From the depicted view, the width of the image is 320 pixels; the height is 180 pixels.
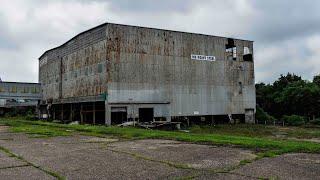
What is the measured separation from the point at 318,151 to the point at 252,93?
39233 millimetres

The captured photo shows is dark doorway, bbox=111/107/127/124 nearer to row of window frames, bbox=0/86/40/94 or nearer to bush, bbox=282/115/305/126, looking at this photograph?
bush, bbox=282/115/305/126

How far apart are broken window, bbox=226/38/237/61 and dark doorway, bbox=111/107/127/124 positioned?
1583 cm

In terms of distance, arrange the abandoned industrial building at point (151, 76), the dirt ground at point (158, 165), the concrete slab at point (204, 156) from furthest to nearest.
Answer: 1. the abandoned industrial building at point (151, 76)
2. the concrete slab at point (204, 156)
3. the dirt ground at point (158, 165)

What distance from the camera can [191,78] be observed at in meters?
43.7

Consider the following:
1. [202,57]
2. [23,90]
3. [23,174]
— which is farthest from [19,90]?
[23,174]

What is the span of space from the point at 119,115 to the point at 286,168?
31878 millimetres

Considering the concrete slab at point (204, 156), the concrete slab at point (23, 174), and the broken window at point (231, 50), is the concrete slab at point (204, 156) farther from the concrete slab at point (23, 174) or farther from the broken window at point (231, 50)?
the broken window at point (231, 50)

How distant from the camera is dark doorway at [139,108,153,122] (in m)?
41.0

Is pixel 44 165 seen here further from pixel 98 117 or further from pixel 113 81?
pixel 98 117

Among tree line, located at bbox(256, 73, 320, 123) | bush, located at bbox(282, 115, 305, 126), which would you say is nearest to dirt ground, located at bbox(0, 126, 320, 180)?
bush, located at bbox(282, 115, 305, 126)

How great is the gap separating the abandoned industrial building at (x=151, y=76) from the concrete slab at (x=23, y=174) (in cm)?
2774

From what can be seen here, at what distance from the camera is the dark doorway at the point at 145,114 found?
4102cm

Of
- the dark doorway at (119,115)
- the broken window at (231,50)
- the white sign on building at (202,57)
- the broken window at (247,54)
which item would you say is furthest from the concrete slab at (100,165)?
the broken window at (247,54)

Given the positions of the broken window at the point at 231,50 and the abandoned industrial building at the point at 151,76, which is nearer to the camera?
the abandoned industrial building at the point at 151,76
